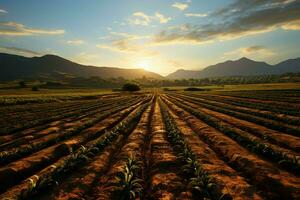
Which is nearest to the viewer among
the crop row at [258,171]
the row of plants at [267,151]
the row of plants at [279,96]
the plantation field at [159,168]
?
→ the crop row at [258,171]

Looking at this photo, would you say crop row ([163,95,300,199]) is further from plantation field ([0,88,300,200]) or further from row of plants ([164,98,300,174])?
row of plants ([164,98,300,174])

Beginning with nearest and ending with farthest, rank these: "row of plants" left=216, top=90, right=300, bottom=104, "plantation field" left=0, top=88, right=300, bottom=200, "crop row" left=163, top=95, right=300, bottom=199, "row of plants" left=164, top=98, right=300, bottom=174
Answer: "crop row" left=163, top=95, right=300, bottom=199 → "plantation field" left=0, top=88, right=300, bottom=200 → "row of plants" left=164, top=98, right=300, bottom=174 → "row of plants" left=216, top=90, right=300, bottom=104

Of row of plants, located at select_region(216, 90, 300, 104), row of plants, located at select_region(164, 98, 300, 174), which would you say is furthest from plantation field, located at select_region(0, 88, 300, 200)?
row of plants, located at select_region(216, 90, 300, 104)

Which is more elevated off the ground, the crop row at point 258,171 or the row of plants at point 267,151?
the row of plants at point 267,151

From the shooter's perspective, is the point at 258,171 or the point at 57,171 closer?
the point at 258,171

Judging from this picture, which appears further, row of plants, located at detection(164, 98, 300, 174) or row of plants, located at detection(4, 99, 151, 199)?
row of plants, located at detection(164, 98, 300, 174)

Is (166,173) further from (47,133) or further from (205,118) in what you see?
(205,118)

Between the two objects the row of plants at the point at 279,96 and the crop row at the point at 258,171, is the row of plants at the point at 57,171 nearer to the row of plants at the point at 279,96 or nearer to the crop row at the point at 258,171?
the crop row at the point at 258,171

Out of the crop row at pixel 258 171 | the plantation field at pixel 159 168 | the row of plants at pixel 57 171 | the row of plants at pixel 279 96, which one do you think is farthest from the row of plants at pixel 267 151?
the row of plants at pixel 279 96

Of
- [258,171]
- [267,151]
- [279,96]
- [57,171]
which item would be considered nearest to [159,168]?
[258,171]

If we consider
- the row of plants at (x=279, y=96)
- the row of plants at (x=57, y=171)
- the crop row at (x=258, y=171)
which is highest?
the row of plants at (x=279, y=96)

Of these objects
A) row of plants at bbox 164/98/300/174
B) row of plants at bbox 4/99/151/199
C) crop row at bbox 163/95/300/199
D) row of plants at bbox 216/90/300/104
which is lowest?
row of plants at bbox 4/99/151/199

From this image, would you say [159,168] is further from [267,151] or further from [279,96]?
[279,96]

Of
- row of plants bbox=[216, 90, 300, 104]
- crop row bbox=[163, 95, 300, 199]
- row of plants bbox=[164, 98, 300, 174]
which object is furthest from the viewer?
row of plants bbox=[216, 90, 300, 104]
